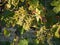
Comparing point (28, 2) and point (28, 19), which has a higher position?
point (28, 2)

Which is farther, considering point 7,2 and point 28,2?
point 7,2

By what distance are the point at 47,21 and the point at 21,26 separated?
24 centimetres

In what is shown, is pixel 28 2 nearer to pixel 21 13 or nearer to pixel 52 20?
pixel 21 13

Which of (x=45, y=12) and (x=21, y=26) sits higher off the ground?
(x=45, y=12)

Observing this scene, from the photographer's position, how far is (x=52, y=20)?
2.16 meters

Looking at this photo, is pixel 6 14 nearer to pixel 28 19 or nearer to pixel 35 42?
pixel 28 19

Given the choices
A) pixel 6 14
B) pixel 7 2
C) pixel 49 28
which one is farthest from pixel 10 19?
pixel 49 28

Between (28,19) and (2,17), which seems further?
(2,17)

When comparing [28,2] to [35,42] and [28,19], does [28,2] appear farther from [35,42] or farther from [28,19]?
[35,42]

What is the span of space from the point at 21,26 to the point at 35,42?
0.20 m

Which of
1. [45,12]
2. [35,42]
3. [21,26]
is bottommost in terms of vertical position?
[35,42]

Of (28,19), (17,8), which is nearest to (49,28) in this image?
(28,19)

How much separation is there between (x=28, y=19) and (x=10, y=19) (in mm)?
194

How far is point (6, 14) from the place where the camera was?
220 centimetres
